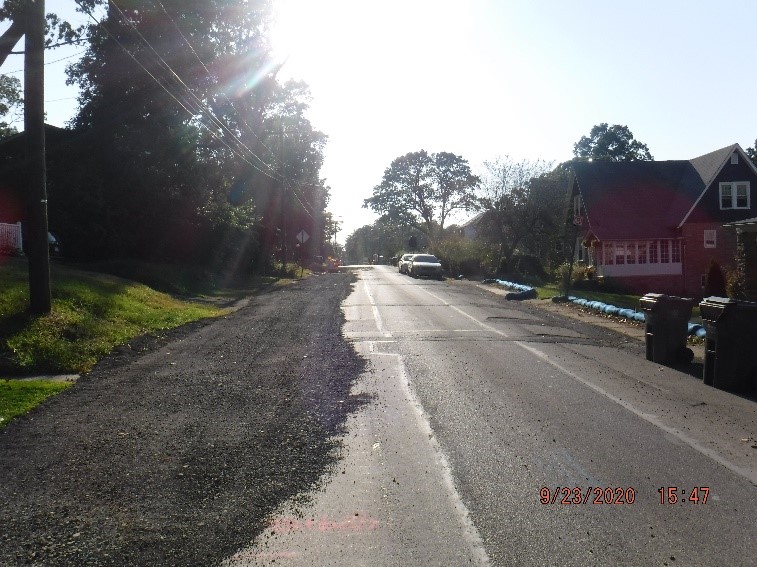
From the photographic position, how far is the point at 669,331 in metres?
13.3

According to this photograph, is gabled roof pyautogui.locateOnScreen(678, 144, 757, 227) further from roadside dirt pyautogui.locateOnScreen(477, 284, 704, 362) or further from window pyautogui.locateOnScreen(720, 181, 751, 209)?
roadside dirt pyautogui.locateOnScreen(477, 284, 704, 362)

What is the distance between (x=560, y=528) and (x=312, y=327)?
1316 cm

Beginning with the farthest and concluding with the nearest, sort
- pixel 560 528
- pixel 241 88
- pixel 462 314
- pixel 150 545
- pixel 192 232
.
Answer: pixel 241 88, pixel 192 232, pixel 462 314, pixel 560 528, pixel 150 545

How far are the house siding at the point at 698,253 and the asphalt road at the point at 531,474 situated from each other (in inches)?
1248

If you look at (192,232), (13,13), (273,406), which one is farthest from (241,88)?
(273,406)

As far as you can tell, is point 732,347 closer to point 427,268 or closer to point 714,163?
point 714,163

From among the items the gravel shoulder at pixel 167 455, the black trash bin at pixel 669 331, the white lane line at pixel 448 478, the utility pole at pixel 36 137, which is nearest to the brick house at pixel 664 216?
the black trash bin at pixel 669 331

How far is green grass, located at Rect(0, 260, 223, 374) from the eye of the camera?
12.0 metres

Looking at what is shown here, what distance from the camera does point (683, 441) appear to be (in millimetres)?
7730

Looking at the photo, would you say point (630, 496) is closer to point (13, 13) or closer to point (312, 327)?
point (312, 327)

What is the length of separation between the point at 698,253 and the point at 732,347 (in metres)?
33.5

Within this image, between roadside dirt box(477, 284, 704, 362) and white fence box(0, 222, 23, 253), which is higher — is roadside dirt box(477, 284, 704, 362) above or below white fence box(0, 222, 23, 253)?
below

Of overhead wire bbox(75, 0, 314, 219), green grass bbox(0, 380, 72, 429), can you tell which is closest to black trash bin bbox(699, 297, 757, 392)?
green grass bbox(0, 380, 72, 429)

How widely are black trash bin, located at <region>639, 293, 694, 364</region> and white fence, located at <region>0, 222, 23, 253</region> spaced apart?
18.9m
